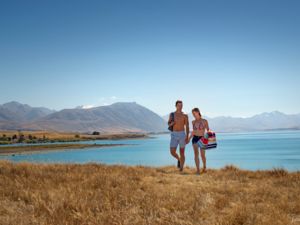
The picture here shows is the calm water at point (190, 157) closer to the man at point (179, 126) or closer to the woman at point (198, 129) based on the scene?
the man at point (179, 126)

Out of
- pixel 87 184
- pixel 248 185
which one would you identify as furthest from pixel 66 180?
pixel 248 185

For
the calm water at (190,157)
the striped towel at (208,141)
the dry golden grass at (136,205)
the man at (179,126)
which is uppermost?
the man at (179,126)

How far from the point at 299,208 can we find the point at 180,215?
2.35m

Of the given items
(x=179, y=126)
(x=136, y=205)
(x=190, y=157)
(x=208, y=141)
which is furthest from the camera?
(x=190, y=157)

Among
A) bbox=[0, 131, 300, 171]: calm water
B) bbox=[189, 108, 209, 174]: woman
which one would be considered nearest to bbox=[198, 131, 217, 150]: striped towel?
bbox=[189, 108, 209, 174]: woman

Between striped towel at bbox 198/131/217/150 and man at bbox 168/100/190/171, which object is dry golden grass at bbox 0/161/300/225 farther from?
man at bbox 168/100/190/171

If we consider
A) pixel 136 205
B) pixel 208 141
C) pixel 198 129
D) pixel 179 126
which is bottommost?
pixel 136 205

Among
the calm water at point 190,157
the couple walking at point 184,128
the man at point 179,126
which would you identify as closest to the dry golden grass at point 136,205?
the couple walking at point 184,128

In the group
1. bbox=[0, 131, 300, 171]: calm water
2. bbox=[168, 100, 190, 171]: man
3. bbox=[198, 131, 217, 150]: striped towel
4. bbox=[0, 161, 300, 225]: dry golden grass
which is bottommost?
bbox=[0, 131, 300, 171]: calm water

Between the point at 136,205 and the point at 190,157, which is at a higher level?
the point at 136,205

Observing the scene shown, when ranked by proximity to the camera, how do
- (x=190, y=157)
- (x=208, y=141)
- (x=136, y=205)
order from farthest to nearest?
(x=190, y=157)
(x=208, y=141)
(x=136, y=205)

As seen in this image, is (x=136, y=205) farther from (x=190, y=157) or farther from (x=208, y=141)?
(x=190, y=157)

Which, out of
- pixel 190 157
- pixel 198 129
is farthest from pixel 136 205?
pixel 190 157

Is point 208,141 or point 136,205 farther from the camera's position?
point 208,141
